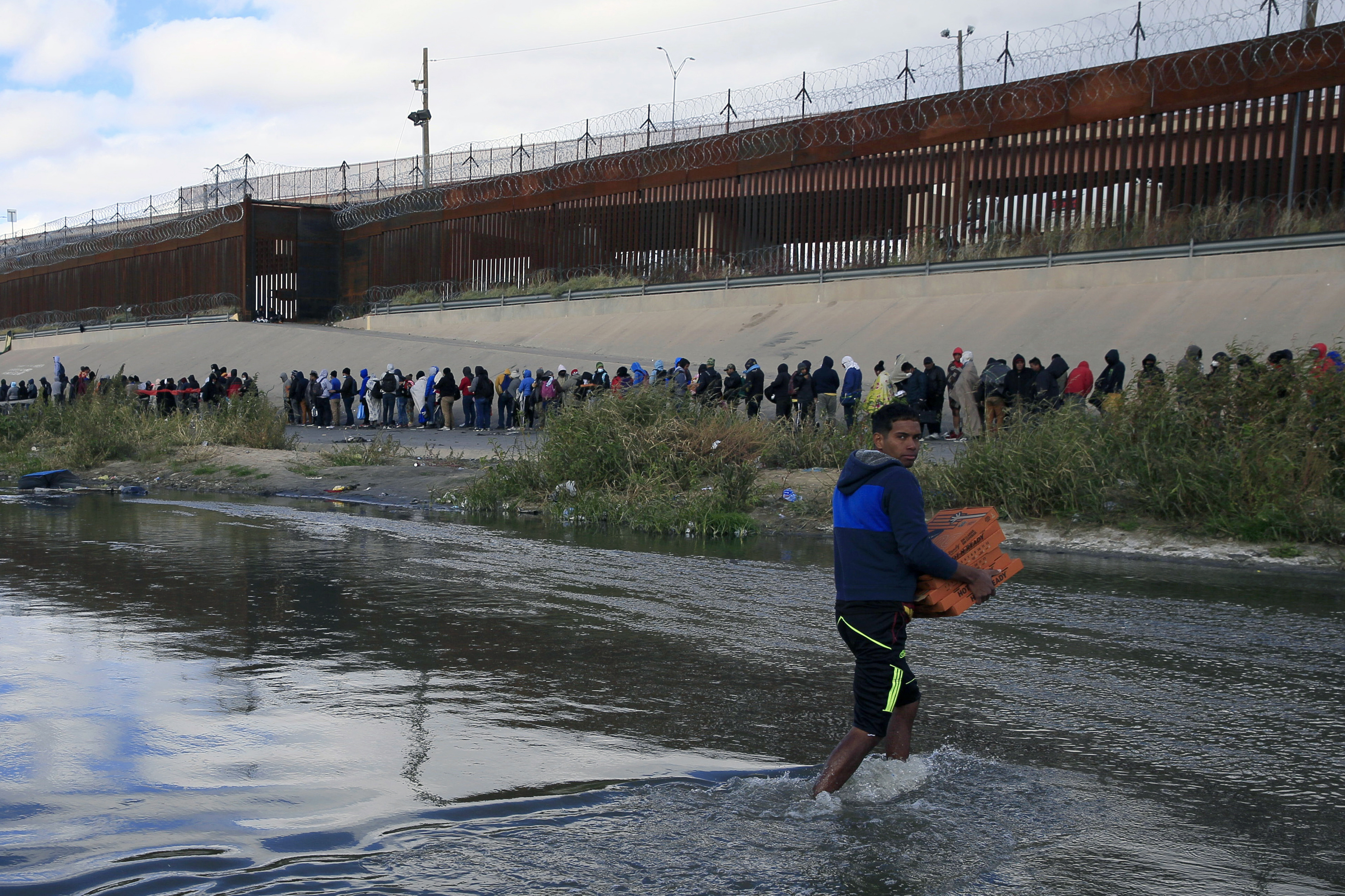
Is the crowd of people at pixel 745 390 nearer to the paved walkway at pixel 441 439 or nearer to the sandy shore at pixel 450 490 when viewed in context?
the paved walkway at pixel 441 439

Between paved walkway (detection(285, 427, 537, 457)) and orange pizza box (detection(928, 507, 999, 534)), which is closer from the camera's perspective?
orange pizza box (detection(928, 507, 999, 534))

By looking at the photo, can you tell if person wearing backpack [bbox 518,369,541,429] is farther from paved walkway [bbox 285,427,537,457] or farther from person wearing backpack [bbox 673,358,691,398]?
person wearing backpack [bbox 673,358,691,398]

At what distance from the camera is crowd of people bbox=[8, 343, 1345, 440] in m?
17.1

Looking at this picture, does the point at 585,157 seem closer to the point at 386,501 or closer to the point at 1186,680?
the point at 386,501

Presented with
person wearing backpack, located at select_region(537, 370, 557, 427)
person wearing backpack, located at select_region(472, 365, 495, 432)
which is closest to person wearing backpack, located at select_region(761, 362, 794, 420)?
person wearing backpack, located at select_region(537, 370, 557, 427)

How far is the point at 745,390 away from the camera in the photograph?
68.3ft

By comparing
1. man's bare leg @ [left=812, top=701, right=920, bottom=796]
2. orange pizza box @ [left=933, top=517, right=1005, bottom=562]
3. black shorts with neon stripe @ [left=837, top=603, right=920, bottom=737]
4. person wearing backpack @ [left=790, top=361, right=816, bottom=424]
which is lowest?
man's bare leg @ [left=812, top=701, right=920, bottom=796]

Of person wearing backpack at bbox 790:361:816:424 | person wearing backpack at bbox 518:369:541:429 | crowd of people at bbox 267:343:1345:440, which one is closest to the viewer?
crowd of people at bbox 267:343:1345:440

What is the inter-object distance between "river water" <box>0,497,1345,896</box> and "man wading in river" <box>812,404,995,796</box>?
1.16 ft

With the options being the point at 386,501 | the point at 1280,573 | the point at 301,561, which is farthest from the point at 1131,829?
the point at 386,501

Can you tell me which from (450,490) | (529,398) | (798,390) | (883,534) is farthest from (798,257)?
(883,534)

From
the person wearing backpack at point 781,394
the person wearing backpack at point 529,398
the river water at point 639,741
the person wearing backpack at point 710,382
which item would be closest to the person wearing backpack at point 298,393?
the person wearing backpack at point 529,398

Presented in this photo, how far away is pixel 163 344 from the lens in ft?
149

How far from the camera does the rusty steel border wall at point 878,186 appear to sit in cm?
2508
